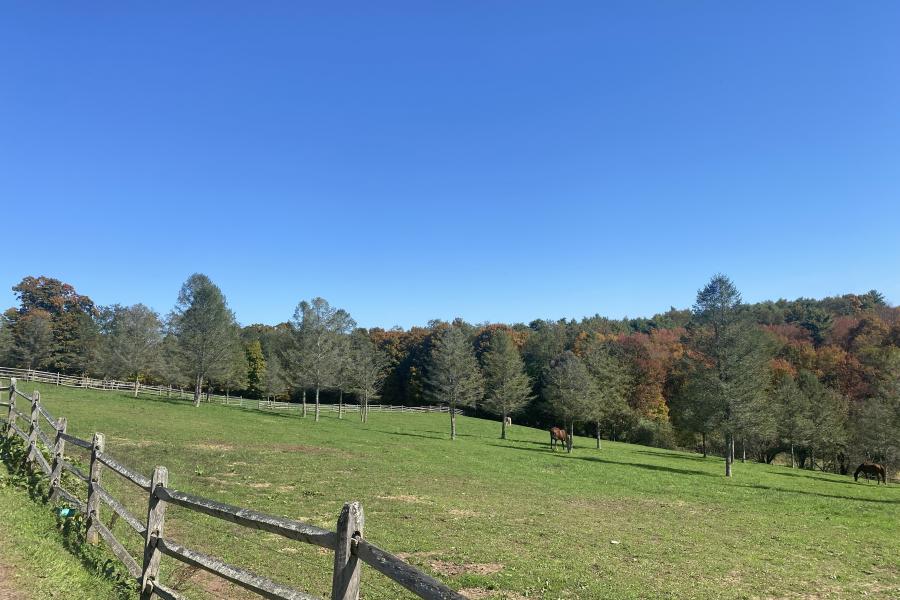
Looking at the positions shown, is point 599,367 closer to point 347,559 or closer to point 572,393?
point 572,393

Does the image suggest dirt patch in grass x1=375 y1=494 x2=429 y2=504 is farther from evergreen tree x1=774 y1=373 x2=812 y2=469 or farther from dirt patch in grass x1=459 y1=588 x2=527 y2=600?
evergreen tree x1=774 y1=373 x2=812 y2=469

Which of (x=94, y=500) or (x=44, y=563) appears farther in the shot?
(x=94, y=500)

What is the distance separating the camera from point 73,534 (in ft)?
29.2

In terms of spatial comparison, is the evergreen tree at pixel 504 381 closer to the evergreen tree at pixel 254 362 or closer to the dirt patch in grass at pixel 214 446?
the dirt patch in grass at pixel 214 446

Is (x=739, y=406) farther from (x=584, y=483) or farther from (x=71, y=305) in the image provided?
(x=71, y=305)

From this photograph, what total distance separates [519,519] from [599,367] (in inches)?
1452

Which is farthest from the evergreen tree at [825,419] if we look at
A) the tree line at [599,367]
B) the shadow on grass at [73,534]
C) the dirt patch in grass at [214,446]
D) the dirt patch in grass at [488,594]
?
the shadow on grass at [73,534]

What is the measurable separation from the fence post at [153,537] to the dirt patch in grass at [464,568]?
5.15 m

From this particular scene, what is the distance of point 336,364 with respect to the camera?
5275 cm

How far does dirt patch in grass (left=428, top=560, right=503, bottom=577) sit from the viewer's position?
9.77 metres

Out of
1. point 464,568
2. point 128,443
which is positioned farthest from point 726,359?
point 128,443

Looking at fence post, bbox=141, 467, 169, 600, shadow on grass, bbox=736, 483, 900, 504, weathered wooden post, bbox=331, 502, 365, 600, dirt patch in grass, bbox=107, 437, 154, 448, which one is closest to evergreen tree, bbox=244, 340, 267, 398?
dirt patch in grass, bbox=107, 437, 154, 448

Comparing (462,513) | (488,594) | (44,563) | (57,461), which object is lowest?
(462,513)

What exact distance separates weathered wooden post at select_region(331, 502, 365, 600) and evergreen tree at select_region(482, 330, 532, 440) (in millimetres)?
50272
